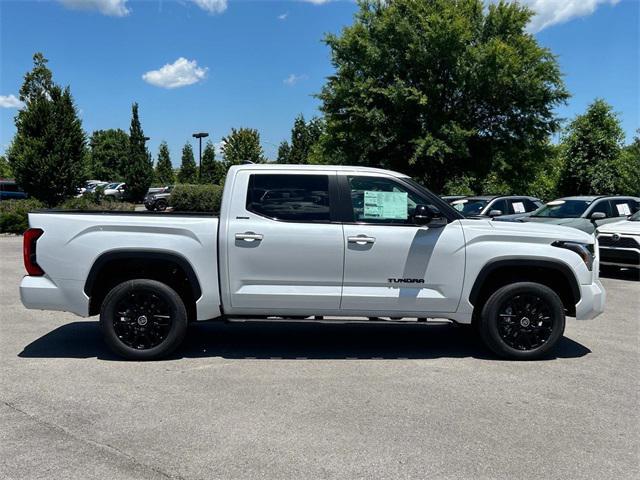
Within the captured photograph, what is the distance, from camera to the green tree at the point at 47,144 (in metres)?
23.5

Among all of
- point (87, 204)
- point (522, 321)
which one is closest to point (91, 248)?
point (522, 321)

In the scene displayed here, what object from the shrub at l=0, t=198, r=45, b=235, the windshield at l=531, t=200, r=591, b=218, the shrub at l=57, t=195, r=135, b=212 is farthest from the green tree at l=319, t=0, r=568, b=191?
the shrub at l=0, t=198, r=45, b=235

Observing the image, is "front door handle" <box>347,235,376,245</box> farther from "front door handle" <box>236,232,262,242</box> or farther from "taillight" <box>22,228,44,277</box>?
"taillight" <box>22,228,44,277</box>

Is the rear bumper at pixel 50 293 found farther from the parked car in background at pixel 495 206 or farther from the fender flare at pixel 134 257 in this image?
the parked car in background at pixel 495 206

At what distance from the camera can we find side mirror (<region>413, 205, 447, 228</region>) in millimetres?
5375

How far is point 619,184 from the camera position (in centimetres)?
2997

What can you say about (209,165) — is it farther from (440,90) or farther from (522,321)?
Result: (522,321)

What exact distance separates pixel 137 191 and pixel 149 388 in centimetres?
3914

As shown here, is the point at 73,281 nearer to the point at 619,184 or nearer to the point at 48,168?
the point at 48,168

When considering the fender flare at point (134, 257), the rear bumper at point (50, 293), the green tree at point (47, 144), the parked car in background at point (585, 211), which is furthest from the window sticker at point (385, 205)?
the green tree at point (47, 144)

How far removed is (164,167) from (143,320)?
58560 millimetres

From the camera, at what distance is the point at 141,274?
577cm

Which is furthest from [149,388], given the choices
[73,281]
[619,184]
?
[619,184]

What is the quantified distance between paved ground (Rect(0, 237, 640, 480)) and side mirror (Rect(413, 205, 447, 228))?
1.43 metres
